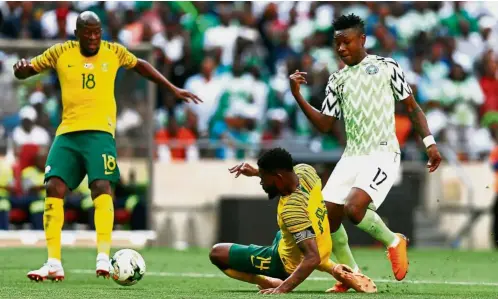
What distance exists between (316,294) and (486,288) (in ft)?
6.56

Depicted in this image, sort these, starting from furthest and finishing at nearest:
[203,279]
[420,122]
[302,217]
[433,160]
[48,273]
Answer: [203,279] → [48,273] → [420,122] → [433,160] → [302,217]

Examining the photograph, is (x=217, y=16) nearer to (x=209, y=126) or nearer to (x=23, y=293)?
(x=209, y=126)

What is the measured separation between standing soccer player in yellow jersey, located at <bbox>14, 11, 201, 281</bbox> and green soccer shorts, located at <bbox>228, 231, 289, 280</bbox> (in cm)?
149

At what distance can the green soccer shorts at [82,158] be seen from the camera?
11102 millimetres

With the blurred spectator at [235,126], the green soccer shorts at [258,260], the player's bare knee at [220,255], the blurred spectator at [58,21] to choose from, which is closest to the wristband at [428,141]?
the green soccer shorts at [258,260]

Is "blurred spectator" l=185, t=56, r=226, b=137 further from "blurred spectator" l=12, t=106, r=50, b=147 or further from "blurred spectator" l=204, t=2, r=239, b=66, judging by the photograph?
"blurred spectator" l=12, t=106, r=50, b=147

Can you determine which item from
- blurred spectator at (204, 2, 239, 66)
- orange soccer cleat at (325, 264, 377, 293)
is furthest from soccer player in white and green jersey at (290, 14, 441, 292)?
blurred spectator at (204, 2, 239, 66)

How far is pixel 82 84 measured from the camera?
36.8ft

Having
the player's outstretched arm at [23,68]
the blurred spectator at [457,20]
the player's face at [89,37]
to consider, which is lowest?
the player's outstretched arm at [23,68]

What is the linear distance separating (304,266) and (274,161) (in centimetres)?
81

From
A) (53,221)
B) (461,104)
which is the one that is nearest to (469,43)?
(461,104)

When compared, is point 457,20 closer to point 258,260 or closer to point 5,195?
point 5,195

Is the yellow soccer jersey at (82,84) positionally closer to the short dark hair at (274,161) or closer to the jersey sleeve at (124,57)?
the jersey sleeve at (124,57)

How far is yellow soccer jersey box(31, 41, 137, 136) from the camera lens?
36.7 ft
